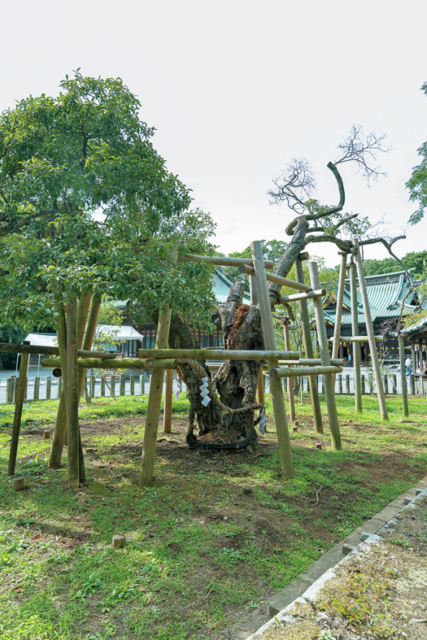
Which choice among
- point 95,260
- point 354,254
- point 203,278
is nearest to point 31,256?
point 95,260

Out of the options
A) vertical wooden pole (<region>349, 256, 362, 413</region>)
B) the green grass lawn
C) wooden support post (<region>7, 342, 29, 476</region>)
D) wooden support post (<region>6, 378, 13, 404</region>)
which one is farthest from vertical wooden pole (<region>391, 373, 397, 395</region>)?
wooden support post (<region>7, 342, 29, 476</region>)

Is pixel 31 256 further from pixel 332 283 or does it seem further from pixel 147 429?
pixel 332 283

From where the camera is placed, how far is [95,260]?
3.82m

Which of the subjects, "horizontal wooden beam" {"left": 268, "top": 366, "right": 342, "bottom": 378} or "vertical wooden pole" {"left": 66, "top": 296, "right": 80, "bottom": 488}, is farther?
"horizontal wooden beam" {"left": 268, "top": 366, "right": 342, "bottom": 378}

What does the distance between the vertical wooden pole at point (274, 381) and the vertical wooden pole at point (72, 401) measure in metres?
2.09

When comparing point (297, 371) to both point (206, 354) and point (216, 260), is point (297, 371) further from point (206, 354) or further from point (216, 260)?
point (216, 260)

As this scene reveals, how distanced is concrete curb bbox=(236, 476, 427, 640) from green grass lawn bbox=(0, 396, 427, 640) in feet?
0.26

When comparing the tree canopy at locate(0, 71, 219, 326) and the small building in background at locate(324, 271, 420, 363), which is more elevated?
the small building in background at locate(324, 271, 420, 363)

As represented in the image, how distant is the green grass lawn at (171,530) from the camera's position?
2.18 metres

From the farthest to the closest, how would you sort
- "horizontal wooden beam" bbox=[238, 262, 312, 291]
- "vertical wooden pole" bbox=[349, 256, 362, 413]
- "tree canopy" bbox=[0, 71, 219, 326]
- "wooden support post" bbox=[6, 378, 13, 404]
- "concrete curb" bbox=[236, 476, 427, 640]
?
"wooden support post" bbox=[6, 378, 13, 404] < "vertical wooden pole" bbox=[349, 256, 362, 413] < "horizontal wooden beam" bbox=[238, 262, 312, 291] < "tree canopy" bbox=[0, 71, 219, 326] < "concrete curb" bbox=[236, 476, 427, 640]

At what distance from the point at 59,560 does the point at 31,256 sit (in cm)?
250

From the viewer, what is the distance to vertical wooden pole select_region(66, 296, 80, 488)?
3.90 m

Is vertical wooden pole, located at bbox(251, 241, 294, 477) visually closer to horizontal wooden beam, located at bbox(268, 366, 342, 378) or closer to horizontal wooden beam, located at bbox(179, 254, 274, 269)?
horizontal wooden beam, located at bbox(268, 366, 342, 378)

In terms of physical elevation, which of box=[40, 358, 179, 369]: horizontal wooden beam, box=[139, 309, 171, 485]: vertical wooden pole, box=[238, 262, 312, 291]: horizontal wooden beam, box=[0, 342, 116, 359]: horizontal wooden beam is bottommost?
box=[139, 309, 171, 485]: vertical wooden pole
